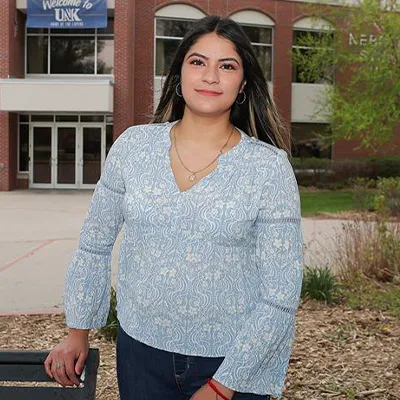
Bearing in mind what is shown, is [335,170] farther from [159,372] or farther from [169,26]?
[159,372]

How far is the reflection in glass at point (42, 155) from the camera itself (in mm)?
27266

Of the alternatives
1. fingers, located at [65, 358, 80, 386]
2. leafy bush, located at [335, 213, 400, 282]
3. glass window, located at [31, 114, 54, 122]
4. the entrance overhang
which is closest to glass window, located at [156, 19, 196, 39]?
the entrance overhang

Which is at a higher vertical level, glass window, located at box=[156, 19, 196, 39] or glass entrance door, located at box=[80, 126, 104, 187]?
glass window, located at box=[156, 19, 196, 39]

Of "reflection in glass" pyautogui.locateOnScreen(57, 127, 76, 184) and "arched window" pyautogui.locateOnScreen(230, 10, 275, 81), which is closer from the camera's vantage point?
"reflection in glass" pyautogui.locateOnScreen(57, 127, 76, 184)

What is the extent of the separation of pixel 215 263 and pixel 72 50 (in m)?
26.4

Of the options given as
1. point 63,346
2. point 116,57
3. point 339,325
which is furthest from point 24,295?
point 116,57

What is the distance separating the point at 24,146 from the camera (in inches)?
1078

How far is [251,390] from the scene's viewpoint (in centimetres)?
195

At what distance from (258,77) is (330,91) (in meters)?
23.9

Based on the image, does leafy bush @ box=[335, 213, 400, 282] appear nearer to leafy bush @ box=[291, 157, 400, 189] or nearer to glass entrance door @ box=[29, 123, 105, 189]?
glass entrance door @ box=[29, 123, 105, 189]

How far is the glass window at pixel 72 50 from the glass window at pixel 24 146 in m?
2.23

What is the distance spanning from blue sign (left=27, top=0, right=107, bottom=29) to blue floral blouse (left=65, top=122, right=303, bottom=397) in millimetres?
24448

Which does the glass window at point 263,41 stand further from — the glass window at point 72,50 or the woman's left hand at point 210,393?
the woman's left hand at point 210,393

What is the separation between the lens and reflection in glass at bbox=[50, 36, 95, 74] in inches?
1065
